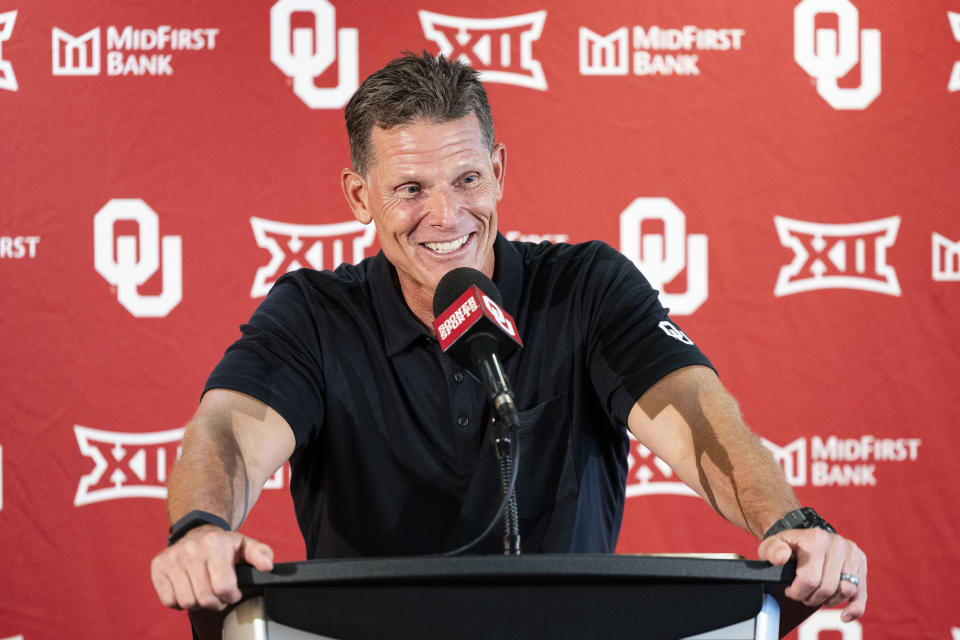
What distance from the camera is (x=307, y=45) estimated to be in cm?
222

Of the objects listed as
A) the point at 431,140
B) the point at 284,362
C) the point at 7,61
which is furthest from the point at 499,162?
the point at 7,61

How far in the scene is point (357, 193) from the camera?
1571mm

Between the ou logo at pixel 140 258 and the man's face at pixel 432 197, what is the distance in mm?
897

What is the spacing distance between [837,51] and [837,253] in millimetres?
494

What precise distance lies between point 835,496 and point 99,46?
82.6 inches

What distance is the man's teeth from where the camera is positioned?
1.45 meters

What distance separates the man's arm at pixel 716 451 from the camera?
3.48 ft

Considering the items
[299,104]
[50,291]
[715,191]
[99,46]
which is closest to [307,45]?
[299,104]

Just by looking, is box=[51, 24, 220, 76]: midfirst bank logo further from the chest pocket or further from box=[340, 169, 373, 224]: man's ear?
the chest pocket

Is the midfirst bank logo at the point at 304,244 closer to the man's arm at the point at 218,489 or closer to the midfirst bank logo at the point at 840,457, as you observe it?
the midfirst bank logo at the point at 840,457

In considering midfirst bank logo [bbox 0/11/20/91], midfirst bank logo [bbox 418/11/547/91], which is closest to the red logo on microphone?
midfirst bank logo [bbox 418/11/547/91]

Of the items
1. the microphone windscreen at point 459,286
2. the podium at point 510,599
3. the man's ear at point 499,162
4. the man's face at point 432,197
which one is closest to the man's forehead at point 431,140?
the man's face at point 432,197

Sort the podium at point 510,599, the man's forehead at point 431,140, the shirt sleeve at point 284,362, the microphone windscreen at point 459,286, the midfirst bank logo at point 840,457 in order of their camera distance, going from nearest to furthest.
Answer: the podium at point 510,599 → the microphone windscreen at point 459,286 → the shirt sleeve at point 284,362 → the man's forehead at point 431,140 → the midfirst bank logo at point 840,457

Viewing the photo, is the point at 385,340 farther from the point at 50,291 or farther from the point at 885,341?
the point at 885,341
